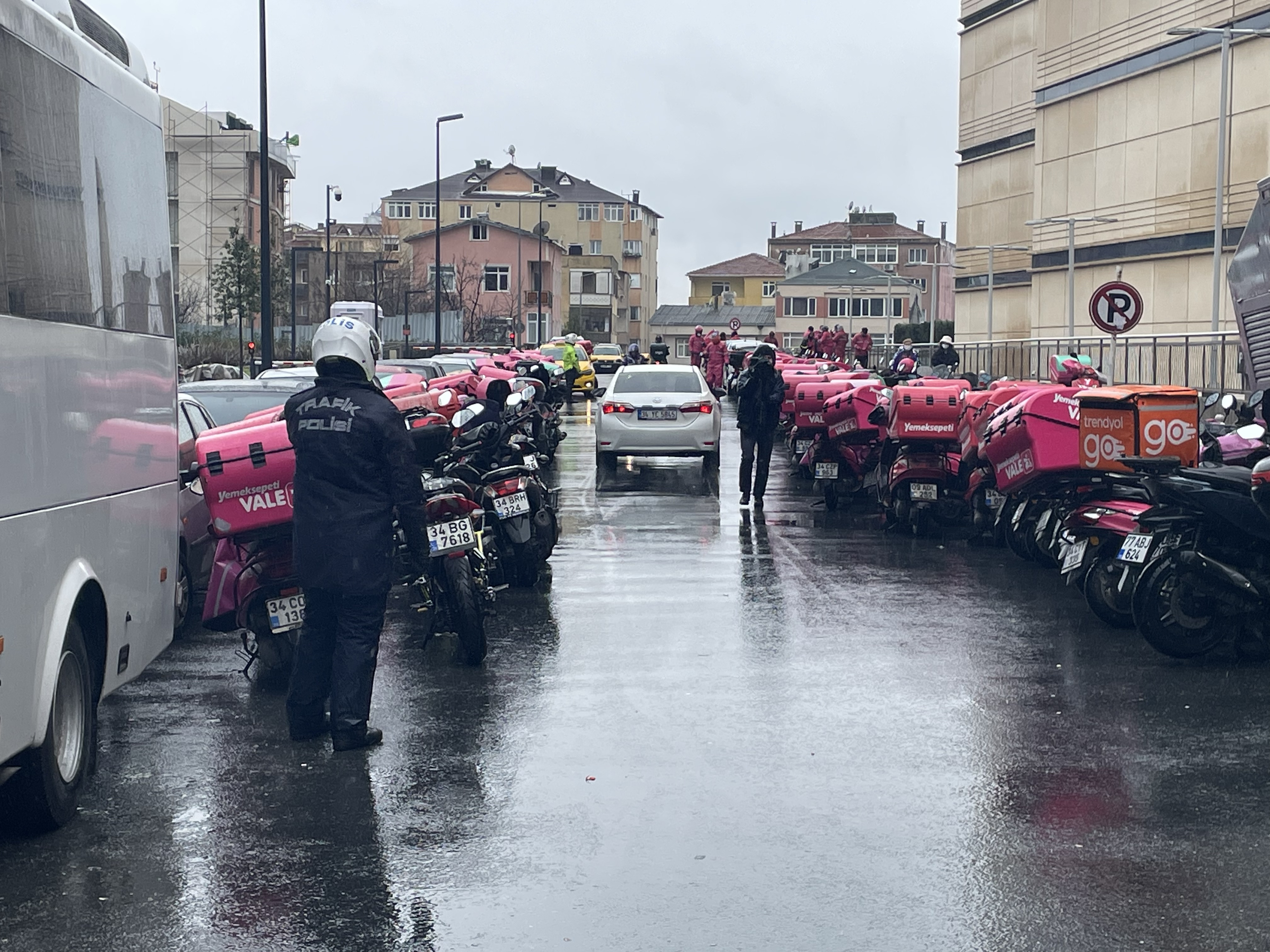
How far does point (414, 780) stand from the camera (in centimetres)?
713

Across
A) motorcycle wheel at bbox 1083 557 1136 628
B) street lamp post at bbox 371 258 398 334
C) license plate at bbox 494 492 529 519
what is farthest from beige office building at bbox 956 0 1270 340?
license plate at bbox 494 492 529 519

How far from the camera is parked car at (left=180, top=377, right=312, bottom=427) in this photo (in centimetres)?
1496

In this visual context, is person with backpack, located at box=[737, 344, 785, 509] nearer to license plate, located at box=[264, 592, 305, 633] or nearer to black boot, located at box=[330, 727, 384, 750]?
license plate, located at box=[264, 592, 305, 633]

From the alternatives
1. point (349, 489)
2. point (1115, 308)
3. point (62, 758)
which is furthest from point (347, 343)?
point (1115, 308)

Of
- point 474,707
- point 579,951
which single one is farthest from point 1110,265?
point 579,951

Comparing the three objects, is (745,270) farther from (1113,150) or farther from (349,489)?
(349,489)

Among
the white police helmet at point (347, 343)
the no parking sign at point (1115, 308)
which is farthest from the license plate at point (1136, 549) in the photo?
the no parking sign at point (1115, 308)

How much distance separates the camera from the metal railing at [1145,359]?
30.5 m

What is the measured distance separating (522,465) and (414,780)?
6609 mm

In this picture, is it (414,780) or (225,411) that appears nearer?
(414,780)

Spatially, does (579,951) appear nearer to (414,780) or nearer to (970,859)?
(970,859)

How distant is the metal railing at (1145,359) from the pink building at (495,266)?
2872 inches

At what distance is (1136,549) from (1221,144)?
28792 mm

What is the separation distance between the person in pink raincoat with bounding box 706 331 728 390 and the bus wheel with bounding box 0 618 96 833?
47184 millimetres
